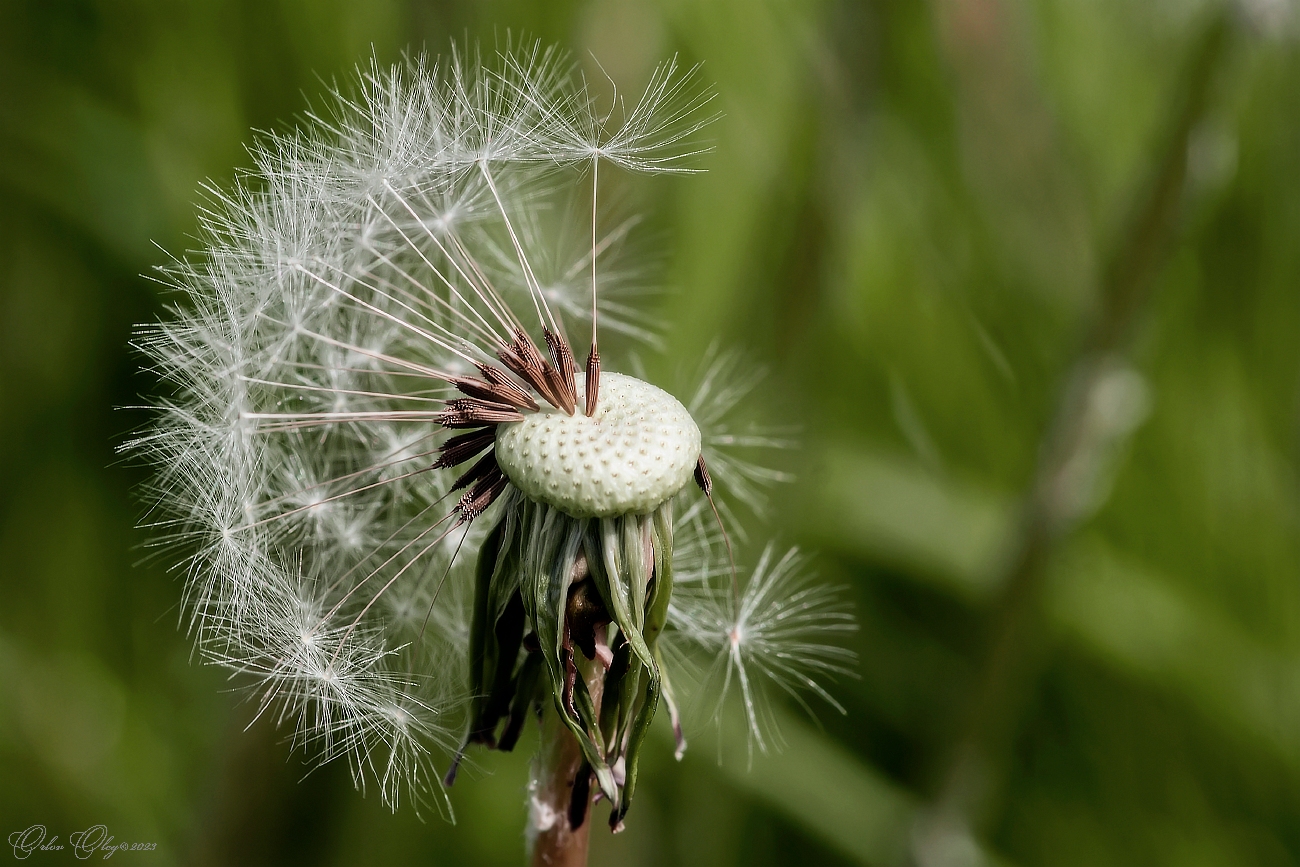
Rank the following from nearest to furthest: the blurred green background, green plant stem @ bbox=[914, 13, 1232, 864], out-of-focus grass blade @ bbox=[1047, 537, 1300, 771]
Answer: green plant stem @ bbox=[914, 13, 1232, 864]
the blurred green background
out-of-focus grass blade @ bbox=[1047, 537, 1300, 771]

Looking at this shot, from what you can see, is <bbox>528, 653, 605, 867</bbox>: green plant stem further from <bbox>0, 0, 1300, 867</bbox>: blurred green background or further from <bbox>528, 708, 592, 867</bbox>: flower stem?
<bbox>0, 0, 1300, 867</bbox>: blurred green background

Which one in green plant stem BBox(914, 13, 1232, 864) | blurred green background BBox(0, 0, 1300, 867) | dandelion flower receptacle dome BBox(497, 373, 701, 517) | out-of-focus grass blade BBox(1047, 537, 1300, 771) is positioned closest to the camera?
dandelion flower receptacle dome BBox(497, 373, 701, 517)

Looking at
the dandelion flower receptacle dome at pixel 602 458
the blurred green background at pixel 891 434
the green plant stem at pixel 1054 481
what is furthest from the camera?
the blurred green background at pixel 891 434

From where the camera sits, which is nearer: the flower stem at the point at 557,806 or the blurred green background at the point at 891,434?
the flower stem at the point at 557,806

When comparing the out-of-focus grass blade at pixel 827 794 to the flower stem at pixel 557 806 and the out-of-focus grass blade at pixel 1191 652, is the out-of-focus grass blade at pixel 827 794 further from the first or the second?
the flower stem at pixel 557 806

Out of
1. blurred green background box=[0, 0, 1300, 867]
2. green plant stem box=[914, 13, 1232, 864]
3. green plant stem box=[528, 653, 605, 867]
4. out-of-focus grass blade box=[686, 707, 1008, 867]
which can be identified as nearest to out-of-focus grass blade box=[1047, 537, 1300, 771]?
blurred green background box=[0, 0, 1300, 867]

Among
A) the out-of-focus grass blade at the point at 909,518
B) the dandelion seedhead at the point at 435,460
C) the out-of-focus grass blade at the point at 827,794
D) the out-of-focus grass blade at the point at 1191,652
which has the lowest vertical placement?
the out-of-focus grass blade at the point at 827,794

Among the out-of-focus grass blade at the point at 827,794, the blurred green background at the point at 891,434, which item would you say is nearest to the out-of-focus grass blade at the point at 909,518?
the blurred green background at the point at 891,434

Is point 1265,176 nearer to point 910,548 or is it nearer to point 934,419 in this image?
point 934,419

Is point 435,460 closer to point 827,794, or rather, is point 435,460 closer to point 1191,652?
point 827,794
